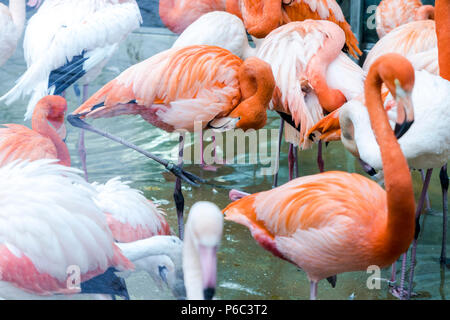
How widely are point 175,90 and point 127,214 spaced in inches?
30.1

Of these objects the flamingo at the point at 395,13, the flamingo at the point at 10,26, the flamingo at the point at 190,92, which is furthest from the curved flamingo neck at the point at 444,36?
the flamingo at the point at 10,26

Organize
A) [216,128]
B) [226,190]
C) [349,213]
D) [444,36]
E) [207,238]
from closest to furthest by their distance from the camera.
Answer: [207,238] → [349,213] → [444,36] → [216,128] → [226,190]

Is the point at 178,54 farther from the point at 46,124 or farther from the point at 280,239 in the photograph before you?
the point at 280,239

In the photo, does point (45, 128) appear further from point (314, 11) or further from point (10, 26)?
point (314, 11)

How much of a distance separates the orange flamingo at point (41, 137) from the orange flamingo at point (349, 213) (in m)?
0.77

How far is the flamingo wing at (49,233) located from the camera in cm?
172

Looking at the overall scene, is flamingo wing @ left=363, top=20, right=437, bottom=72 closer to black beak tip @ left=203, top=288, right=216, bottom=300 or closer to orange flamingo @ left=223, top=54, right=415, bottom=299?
orange flamingo @ left=223, top=54, right=415, bottom=299

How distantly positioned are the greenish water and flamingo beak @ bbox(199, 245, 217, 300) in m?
0.65

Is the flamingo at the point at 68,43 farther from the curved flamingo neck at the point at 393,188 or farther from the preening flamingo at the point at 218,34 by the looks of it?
the curved flamingo neck at the point at 393,188

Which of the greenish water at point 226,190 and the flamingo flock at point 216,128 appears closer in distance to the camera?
the flamingo flock at point 216,128

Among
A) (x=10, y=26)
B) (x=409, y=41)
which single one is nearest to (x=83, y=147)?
(x=10, y=26)

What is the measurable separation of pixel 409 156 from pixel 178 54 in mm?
1127

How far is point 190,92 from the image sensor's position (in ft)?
8.77

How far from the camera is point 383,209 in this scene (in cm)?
194
